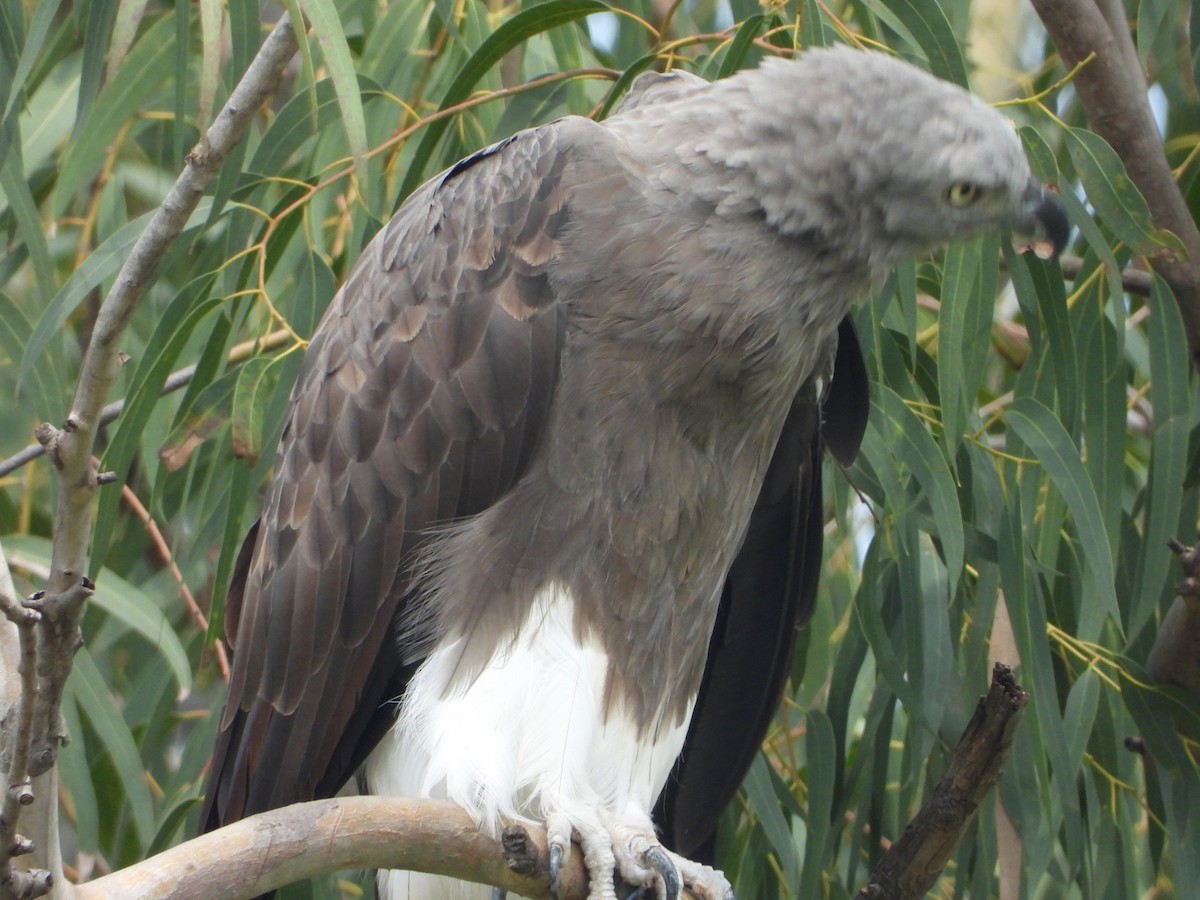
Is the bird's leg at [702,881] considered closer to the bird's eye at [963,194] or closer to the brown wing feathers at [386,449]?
the brown wing feathers at [386,449]

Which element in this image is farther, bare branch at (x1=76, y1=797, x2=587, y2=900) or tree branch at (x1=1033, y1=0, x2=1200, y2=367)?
tree branch at (x1=1033, y1=0, x2=1200, y2=367)

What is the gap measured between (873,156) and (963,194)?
17 centimetres

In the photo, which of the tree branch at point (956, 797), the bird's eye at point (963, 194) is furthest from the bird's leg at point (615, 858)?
the bird's eye at point (963, 194)

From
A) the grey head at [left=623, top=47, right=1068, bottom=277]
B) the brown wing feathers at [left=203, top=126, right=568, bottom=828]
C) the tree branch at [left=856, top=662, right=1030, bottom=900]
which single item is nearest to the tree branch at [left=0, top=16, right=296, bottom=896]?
the brown wing feathers at [left=203, top=126, right=568, bottom=828]

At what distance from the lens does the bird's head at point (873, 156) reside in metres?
2.44

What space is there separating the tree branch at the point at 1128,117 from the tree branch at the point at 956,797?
105 cm

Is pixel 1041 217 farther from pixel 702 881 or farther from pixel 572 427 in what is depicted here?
pixel 702 881

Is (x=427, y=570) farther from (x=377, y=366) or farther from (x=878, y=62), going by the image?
(x=878, y=62)

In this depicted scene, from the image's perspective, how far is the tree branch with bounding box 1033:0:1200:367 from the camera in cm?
302

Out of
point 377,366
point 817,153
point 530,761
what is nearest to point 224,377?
point 377,366

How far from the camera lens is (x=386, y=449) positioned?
2.65 meters

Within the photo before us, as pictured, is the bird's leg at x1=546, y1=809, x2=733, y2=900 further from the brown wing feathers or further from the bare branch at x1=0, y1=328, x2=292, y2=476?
the bare branch at x1=0, y1=328, x2=292, y2=476

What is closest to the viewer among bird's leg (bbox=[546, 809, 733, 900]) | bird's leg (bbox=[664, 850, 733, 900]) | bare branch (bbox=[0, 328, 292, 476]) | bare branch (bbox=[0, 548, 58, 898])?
bare branch (bbox=[0, 548, 58, 898])

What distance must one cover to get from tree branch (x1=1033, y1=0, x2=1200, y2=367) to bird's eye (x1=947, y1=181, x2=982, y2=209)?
68 cm
